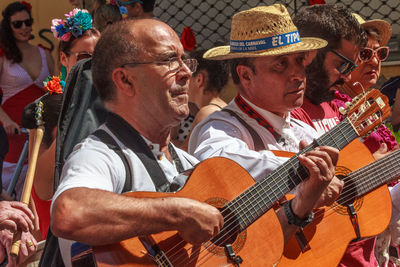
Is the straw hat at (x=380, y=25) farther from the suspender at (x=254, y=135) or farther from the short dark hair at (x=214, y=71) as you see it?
the suspender at (x=254, y=135)

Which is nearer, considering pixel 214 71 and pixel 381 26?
pixel 381 26

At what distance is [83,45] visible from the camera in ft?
12.2

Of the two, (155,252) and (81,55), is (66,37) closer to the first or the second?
(81,55)

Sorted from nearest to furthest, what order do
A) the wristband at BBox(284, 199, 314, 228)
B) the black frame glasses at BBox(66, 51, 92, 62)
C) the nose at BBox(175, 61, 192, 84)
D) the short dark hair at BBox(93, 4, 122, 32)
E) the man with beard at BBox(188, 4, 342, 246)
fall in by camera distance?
the nose at BBox(175, 61, 192, 84) < the wristband at BBox(284, 199, 314, 228) < the man with beard at BBox(188, 4, 342, 246) < the black frame glasses at BBox(66, 51, 92, 62) < the short dark hair at BBox(93, 4, 122, 32)

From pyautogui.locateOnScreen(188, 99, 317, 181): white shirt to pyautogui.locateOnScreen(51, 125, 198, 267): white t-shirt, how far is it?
430 mm

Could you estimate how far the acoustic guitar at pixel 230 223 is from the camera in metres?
2.15

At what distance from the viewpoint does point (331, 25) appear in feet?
11.6

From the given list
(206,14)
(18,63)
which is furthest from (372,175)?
(206,14)

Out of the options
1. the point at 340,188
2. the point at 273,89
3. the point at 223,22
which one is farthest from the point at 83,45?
the point at 223,22

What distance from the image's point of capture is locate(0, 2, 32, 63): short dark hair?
5.80 metres

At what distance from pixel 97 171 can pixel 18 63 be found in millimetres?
4075

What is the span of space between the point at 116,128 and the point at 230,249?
0.61 meters

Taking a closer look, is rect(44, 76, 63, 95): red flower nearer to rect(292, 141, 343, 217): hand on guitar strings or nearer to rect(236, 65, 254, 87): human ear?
rect(236, 65, 254, 87): human ear

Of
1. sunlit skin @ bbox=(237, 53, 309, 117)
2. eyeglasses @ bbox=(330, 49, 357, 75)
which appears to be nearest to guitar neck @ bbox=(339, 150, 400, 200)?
sunlit skin @ bbox=(237, 53, 309, 117)
